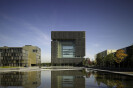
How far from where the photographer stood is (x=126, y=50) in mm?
73250

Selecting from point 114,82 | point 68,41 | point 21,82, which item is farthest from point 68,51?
point 114,82

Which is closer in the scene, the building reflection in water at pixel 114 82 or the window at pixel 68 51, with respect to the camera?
the building reflection in water at pixel 114 82

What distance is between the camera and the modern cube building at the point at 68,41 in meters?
139

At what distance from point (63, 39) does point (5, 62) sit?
211 ft

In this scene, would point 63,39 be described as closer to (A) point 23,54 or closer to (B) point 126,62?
(A) point 23,54

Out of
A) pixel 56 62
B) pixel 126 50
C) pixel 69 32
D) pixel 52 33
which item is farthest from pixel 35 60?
pixel 126 50

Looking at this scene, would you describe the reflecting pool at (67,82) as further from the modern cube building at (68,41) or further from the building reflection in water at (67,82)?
the modern cube building at (68,41)

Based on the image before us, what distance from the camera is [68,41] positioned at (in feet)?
489

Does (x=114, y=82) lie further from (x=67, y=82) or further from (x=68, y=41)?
(x=68, y=41)

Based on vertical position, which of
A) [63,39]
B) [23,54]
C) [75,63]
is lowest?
[75,63]

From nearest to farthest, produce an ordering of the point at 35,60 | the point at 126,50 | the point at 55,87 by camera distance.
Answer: the point at 55,87 < the point at 126,50 < the point at 35,60

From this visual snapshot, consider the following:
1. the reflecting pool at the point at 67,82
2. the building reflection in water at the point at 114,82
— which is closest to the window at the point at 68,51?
the reflecting pool at the point at 67,82

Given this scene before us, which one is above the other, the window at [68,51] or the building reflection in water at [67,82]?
the window at [68,51]

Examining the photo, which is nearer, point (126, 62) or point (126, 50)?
point (126, 62)
